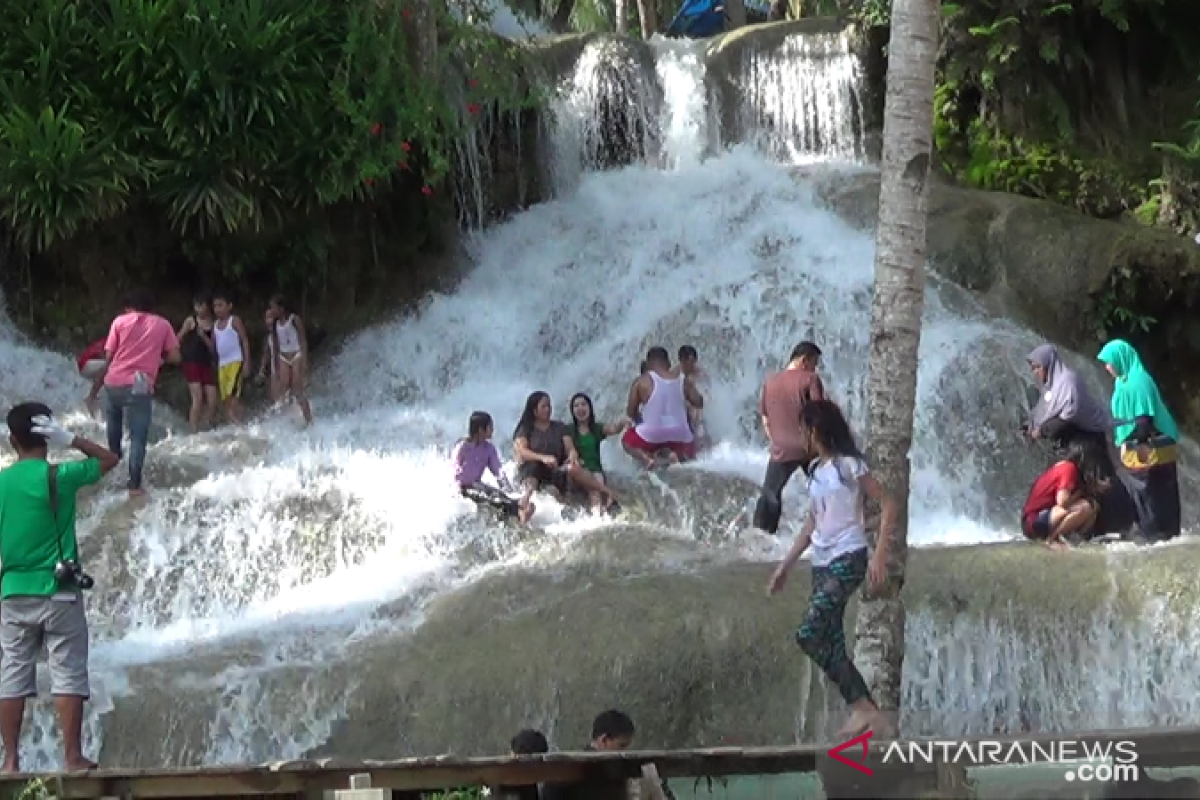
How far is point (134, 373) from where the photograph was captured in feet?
43.0

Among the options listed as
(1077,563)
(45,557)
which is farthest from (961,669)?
(45,557)

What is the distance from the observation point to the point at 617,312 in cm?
1794

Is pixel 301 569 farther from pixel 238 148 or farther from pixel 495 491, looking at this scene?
pixel 238 148

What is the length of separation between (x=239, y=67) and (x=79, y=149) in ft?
5.84

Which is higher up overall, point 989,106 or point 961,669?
point 989,106

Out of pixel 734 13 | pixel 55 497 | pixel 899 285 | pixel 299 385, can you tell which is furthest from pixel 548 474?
pixel 734 13

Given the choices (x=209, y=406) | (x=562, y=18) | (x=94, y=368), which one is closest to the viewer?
(x=94, y=368)

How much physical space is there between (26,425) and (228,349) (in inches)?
314

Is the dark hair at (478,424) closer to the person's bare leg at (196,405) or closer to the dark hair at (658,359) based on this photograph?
the dark hair at (658,359)

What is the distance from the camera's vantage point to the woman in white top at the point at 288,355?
16.2m

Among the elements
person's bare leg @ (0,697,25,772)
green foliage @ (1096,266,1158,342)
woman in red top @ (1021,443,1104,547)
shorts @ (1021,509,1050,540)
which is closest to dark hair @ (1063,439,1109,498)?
woman in red top @ (1021,443,1104,547)

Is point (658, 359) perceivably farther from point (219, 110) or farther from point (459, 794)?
point (459, 794)

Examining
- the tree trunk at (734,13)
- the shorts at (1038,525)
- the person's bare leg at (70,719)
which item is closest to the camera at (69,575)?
the person's bare leg at (70,719)

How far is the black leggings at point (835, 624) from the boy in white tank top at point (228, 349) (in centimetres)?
918
